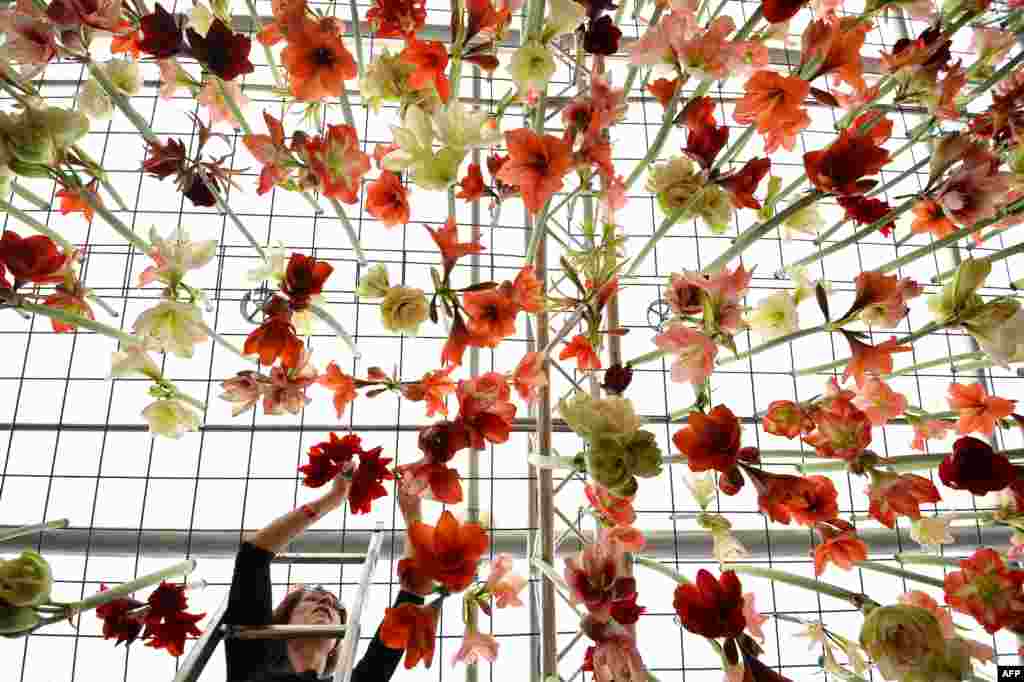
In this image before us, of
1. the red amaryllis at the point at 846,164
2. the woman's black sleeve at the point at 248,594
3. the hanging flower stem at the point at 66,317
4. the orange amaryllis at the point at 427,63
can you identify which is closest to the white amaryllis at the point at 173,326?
the hanging flower stem at the point at 66,317

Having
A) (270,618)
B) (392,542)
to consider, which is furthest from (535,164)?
(392,542)

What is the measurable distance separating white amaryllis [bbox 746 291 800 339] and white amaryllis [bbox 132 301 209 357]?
711 millimetres

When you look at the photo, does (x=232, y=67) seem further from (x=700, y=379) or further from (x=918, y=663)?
(x=918, y=663)

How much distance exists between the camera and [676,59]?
711 mm

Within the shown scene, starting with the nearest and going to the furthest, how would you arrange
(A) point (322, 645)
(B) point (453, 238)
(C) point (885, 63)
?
(B) point (453, 238)
(C) point (885, 63)
(A) point (322, 645)

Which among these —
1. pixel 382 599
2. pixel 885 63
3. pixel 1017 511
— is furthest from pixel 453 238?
pixel 382 599

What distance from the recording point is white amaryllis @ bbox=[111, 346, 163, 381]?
0.78 meters

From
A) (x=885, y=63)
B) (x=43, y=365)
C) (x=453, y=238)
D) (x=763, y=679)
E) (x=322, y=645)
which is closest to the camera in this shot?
(x=763, y=679)

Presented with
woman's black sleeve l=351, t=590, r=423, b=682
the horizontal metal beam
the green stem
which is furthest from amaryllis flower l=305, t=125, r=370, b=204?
the horizontal metal beam

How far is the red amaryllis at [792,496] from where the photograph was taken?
62cm

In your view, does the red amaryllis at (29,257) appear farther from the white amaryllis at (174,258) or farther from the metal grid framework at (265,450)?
the metal grid framework at (265,450)

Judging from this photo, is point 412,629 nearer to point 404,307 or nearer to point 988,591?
point 404,307

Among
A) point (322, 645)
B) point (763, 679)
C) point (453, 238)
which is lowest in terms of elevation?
point (322, 645)

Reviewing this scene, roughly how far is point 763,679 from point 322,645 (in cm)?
147
